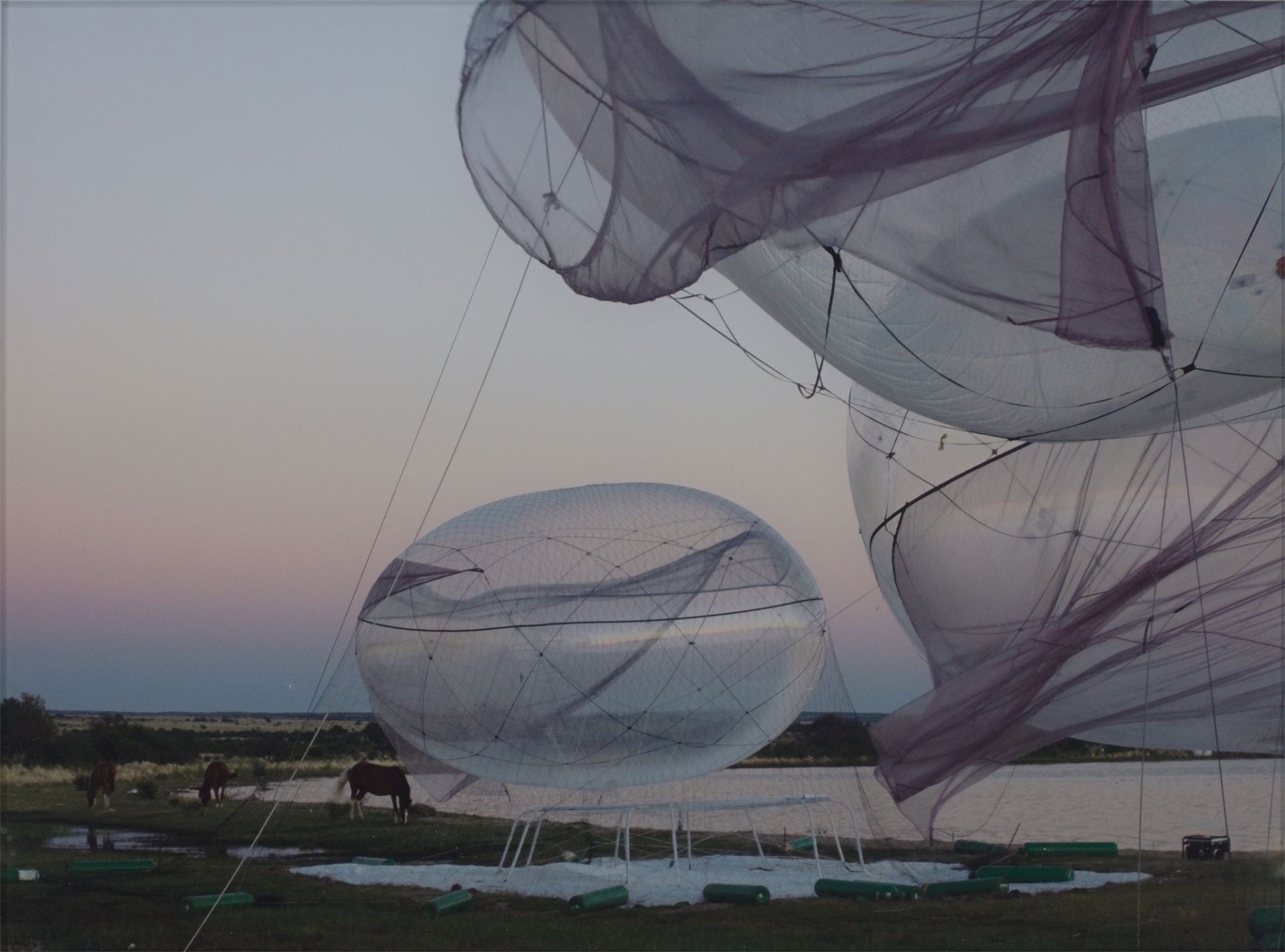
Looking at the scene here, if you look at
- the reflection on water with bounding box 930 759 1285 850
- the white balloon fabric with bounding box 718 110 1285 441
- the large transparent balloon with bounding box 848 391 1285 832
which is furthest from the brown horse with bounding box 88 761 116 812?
the white balloon fabric with bounding box 718 110 1285 441

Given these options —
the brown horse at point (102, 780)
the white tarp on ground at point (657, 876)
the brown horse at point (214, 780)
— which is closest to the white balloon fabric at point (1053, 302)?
the white tarp on ground at point (657, 876)

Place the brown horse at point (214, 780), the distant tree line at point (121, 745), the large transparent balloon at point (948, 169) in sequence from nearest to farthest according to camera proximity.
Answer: the large transparent balloon at point (948, 169) < the brown horse at point (214, 780) < the distant tree line at point (121, 745)

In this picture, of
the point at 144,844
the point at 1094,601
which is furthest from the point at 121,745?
the point at 1094,601

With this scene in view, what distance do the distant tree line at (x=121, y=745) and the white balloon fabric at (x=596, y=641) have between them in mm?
10617

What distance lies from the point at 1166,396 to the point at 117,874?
10.9 meters

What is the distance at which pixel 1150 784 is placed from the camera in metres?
26.6

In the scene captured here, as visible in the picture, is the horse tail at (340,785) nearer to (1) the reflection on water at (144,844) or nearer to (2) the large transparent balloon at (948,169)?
(1) the reflection on water at (144,844)

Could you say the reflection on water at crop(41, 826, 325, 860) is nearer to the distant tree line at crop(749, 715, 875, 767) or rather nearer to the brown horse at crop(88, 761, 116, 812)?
the brown horse at crop(88, 761, 116, 812)

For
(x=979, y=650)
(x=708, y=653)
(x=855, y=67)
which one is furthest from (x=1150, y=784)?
(x=855, y=67)

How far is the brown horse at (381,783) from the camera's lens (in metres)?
19.6

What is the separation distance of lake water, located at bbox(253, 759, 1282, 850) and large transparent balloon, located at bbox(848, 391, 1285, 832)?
0.88 metres

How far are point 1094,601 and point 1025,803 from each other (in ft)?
55.2

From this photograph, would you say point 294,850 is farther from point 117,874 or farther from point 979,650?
point 979,650

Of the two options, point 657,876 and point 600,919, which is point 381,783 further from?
point 600,919
